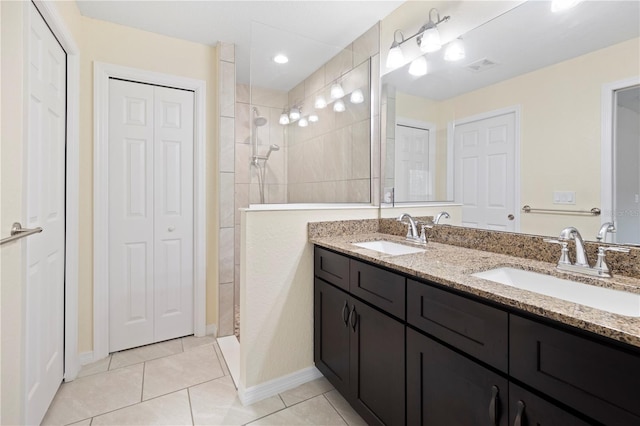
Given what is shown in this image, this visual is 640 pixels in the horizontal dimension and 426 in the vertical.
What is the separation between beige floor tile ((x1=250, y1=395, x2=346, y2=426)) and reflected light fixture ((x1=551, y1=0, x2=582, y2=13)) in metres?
2.13

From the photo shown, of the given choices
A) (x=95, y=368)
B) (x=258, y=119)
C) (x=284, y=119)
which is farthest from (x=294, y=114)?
(x=95, y=368)

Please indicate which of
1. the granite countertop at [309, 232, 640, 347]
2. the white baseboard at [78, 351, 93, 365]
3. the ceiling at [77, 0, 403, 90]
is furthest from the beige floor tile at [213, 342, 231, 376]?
the ceiling at [77, 0, 403, 90]

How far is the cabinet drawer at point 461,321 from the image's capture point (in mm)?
911

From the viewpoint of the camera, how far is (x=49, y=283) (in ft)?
5.67

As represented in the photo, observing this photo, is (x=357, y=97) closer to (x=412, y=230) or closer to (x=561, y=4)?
(x=412, y=230)

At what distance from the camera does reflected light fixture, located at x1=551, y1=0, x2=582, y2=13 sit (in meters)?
1.27

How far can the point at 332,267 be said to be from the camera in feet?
5.69

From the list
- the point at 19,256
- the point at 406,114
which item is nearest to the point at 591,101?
the point at 406,114

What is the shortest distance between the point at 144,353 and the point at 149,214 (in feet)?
3.38

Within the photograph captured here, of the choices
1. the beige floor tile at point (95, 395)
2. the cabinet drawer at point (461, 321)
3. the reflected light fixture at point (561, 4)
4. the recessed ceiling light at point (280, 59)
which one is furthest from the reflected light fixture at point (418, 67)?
the beige floor tile at point (95, 395)

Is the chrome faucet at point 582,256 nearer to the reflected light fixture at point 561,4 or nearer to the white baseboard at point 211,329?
the reflected light fixture at point 561,4

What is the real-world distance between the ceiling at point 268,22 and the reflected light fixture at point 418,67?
421 millimetres

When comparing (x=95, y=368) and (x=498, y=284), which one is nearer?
(x=498, y=284)

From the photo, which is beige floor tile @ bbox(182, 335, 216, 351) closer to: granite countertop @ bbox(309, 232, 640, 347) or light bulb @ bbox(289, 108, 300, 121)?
granite countertop @ bbox(309, 232, 640, 347)
